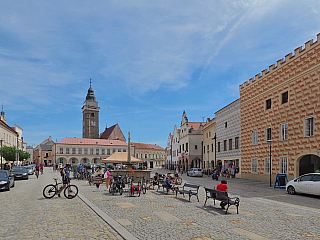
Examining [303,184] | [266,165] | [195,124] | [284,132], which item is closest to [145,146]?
[195,124]

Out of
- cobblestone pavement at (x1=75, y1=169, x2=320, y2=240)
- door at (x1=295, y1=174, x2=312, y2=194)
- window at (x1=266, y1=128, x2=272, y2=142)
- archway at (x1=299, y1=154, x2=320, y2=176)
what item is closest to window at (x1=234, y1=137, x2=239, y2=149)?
window at (x1=266, y1=128, x2=272, y2=142)

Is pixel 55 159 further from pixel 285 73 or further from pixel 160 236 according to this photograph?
pixel 160 236

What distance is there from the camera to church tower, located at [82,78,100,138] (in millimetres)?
124938

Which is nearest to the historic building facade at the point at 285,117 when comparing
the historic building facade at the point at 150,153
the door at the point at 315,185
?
the door at the point at 315,185

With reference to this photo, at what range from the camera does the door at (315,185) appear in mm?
16750

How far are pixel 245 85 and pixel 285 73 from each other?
26.6ft

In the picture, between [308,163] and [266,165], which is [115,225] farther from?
[266,165]

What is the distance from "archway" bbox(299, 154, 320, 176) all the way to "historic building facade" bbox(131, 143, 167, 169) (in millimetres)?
89146

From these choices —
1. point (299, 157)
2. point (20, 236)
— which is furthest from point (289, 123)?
point (20, 236)

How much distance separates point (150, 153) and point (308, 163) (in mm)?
94698

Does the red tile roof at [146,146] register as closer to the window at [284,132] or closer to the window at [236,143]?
the window at [236,143]

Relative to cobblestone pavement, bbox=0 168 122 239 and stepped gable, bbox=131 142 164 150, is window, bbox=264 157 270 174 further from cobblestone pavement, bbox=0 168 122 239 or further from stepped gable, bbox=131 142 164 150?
stepped gable, bbox=131 142 164 150

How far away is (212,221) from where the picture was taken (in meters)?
9.80

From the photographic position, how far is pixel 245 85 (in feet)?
114
